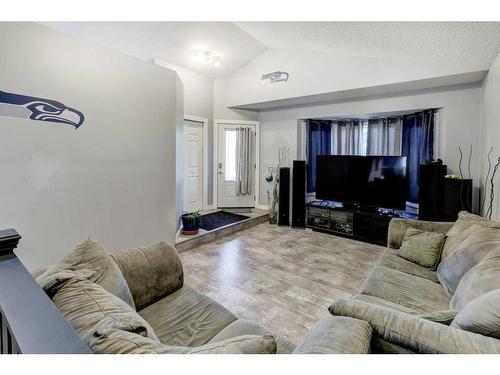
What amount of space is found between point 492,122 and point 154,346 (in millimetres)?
3796

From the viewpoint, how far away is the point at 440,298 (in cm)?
188

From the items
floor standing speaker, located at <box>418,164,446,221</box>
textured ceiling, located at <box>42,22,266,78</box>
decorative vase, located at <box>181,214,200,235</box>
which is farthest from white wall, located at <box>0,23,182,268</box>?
floor standing speaker, located at <box>418,164,446,221</box>

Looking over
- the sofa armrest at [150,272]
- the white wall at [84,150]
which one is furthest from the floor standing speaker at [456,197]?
the white wall at [84,150]

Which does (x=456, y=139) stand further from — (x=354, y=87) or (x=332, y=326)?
(x=332, y=326)

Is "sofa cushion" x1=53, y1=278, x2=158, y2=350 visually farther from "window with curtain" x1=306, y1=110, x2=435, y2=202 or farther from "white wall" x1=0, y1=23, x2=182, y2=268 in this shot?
"window with curtain" x1=306, y1=110, x2=435, y2=202

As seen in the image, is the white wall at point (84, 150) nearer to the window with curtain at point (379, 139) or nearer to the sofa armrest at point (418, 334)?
the sofa armrest at point (418, 334)

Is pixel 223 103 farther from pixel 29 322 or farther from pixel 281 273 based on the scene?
pixel 29 322

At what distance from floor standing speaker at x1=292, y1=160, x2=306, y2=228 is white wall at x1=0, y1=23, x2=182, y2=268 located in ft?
7.86

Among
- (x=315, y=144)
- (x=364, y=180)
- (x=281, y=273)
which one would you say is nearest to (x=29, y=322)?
(x=281, y=273)

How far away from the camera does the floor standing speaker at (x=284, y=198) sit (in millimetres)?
5363

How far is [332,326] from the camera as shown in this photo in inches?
42.2

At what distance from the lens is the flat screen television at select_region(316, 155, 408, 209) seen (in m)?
4.20

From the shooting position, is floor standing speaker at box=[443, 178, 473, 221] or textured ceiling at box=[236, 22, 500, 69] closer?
textured ceiling at box=[236, 22, 500, 69]
